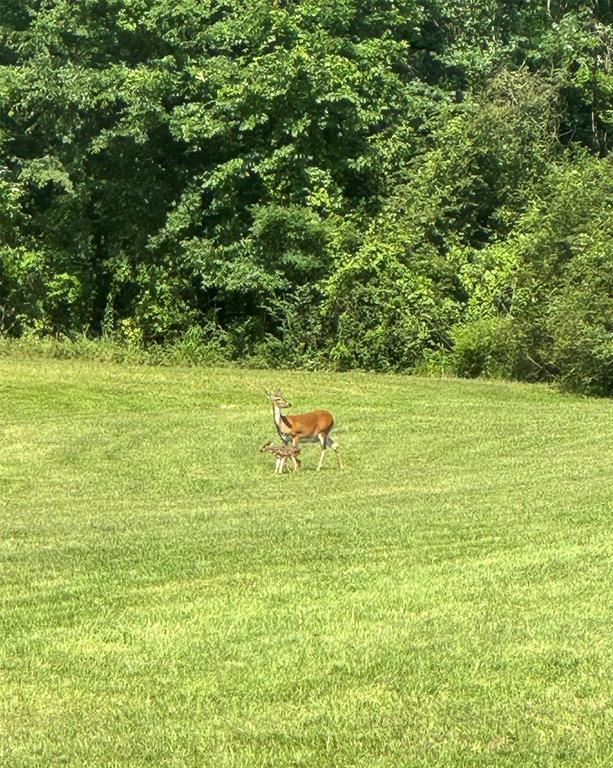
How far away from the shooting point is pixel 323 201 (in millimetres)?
34031

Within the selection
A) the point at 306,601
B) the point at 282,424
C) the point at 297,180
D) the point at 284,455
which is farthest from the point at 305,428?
the point at 297,180

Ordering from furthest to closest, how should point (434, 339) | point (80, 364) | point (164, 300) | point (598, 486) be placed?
1. point (164, 300)
2. point (434, 339)
3. point (80, 364)
4. point (598, 486)

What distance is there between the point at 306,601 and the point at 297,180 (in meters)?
25.4

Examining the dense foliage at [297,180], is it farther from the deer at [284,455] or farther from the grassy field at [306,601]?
the deer at [284,455]

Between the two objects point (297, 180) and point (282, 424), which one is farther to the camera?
point (297, 180)

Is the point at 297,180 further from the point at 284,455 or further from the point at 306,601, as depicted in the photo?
the point at 306,601

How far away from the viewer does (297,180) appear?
113 feet

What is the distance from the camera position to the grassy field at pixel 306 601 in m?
6.86

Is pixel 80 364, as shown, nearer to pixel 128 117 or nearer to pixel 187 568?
pixel 128 117

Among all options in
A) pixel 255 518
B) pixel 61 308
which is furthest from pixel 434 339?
pixel 255 518

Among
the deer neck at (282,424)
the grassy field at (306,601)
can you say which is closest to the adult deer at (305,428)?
the deer neck at (282,424)

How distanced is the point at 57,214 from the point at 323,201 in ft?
Result: 22.5

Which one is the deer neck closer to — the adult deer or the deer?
the adult deer

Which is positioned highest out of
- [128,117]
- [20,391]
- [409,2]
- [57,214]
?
[409,2]
